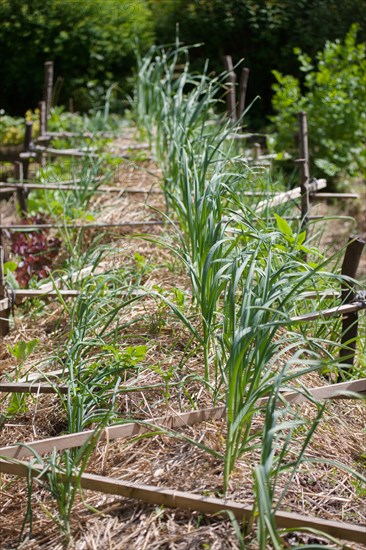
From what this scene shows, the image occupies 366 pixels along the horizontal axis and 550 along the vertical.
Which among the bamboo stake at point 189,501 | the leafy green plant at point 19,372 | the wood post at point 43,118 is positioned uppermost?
the wood post at point 43,118

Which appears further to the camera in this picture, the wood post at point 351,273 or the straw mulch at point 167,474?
the wood post at point 351,273

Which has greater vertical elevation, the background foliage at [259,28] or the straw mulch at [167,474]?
the background foliage at [259,28]

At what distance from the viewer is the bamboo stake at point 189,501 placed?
2047 millimetres

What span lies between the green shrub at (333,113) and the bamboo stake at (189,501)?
567 centimetres

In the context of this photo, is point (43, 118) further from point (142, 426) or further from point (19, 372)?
point (142, 426)

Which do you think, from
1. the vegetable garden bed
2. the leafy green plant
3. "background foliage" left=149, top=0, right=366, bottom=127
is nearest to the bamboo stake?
the vegetable garden bed

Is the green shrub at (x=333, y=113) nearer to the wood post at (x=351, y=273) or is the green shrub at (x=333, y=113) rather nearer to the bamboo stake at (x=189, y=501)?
the wood post at (x=351, y=273)

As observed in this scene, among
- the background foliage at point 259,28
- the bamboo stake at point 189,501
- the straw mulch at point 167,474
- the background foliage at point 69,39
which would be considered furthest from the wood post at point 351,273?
the background foliage at point 69,39

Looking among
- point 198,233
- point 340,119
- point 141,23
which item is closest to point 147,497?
point 198,233

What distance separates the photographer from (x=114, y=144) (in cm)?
660

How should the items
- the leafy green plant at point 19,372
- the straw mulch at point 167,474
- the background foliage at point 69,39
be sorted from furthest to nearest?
the background foliage at point 69,39 < the leafy green plant at point 19,372 < the straw mulch at point 167,474

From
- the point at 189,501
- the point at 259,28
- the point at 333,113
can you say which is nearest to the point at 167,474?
the point at 189,501

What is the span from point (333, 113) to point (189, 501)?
6.11m

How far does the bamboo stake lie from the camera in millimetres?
2047
